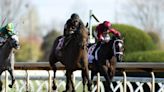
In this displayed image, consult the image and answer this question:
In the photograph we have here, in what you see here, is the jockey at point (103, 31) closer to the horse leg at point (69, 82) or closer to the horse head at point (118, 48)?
the horse head at point (118, 48)

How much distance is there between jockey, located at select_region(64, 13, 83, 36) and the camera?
10.3 metres

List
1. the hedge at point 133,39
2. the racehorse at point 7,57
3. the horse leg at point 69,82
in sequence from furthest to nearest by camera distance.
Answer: the hedge at point 133,39, the racehorse at point 7,57, the horse leg at point 69,82

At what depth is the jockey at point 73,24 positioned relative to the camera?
1030 centimetres

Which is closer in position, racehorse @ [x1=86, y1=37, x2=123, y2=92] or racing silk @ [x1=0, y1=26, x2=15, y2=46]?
racehorse @ [x1=86, y1=37, x2=123, y2=92]

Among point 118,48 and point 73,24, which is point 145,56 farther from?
point 73,24

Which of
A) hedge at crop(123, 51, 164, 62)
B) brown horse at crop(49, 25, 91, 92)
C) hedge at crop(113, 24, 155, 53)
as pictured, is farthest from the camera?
hedge at crop(113, 24, 155, 53)

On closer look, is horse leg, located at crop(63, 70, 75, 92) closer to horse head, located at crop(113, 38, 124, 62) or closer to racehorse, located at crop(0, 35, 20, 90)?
horse head, located at crop(113, 38, 124, 62)

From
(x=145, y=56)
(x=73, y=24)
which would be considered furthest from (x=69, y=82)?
(x=145, y=56)

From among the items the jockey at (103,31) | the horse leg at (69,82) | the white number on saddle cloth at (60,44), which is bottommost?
the horse leg at (69,82)

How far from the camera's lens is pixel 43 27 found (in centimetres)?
6291

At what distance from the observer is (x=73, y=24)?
10.4m

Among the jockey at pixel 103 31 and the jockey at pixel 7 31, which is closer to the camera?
the jockey at pixel 103 31

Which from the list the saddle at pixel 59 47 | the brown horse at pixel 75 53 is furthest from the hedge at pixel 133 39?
the brown horse at pixel 75 53

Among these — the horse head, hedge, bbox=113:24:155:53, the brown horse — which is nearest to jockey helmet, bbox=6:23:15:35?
the brown horse
